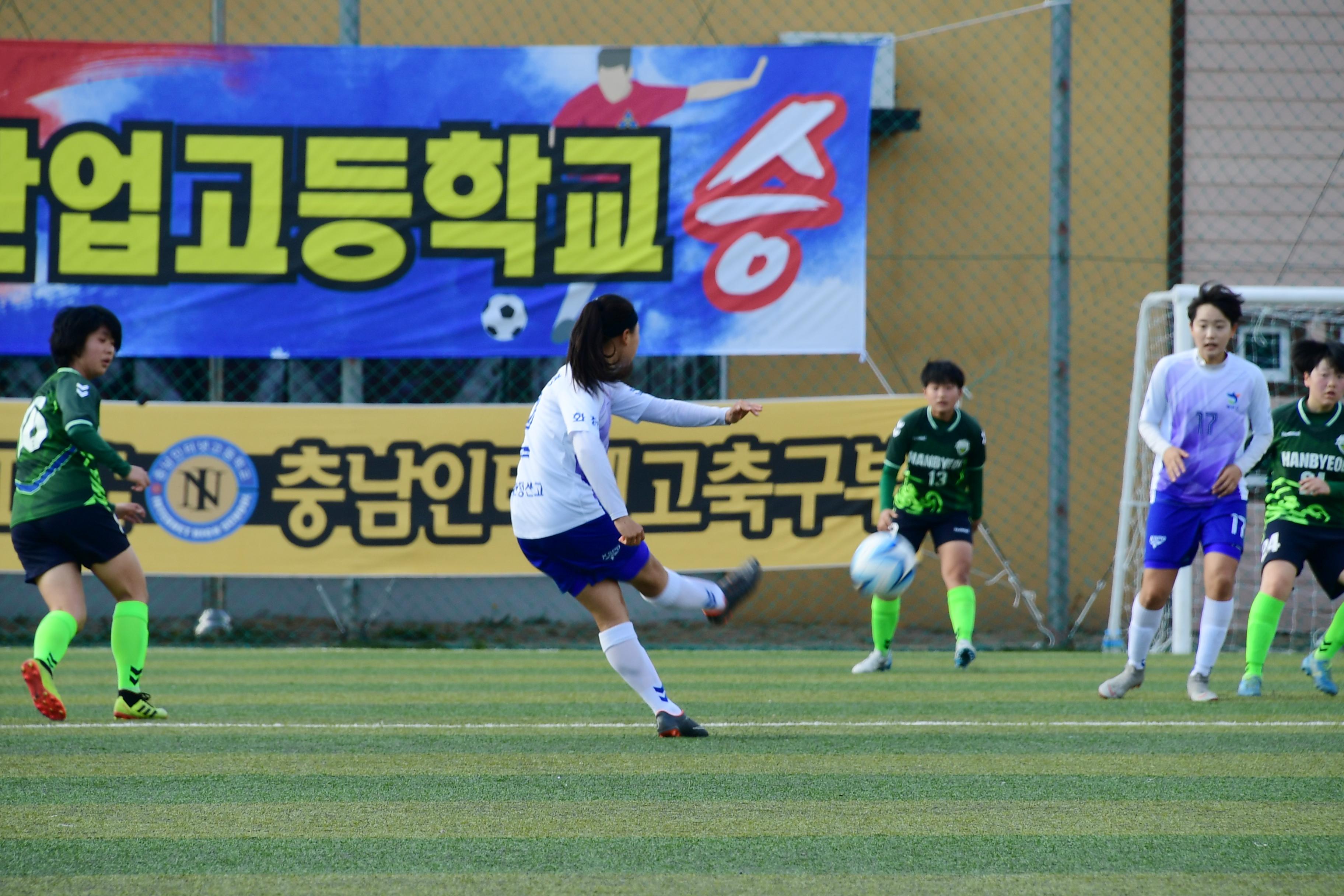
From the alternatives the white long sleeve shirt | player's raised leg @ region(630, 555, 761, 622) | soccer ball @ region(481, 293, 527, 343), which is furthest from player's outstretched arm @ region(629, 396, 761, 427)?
soccer ball @ region(481, 293, 527, 343)

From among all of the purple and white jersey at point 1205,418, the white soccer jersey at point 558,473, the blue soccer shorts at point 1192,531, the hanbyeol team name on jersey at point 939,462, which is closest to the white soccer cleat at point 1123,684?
the blue soccer shorts at point 1192,531

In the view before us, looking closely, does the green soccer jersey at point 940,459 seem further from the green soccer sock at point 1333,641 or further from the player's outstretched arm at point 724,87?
the player's outstretched arm at point 724,87

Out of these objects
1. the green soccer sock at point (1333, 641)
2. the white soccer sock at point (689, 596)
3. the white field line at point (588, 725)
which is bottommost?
the white field line at point (588, 725)

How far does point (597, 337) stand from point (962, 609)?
398 centimetres

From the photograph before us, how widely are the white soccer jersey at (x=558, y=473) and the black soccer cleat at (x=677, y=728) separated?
90cm

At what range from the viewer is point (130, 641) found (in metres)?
6.09

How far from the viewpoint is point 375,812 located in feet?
13.1

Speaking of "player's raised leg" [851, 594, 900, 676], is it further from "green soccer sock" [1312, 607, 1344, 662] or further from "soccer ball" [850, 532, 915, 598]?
"green soccer sock" [1312, 607, 1344, 662]

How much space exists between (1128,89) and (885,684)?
6732 millimetres

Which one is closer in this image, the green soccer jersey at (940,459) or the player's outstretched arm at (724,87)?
the green soccer jersey at (940,459)

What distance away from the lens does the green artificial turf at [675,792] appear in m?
3.28

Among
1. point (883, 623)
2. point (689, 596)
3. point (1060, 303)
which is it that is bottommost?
point (883, 623)

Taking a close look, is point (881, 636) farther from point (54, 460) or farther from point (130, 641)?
point (54, 460)

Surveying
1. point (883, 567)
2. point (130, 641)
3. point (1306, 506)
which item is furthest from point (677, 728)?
point (1306, 506)
